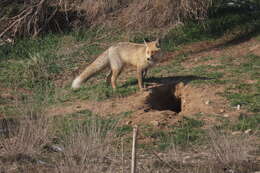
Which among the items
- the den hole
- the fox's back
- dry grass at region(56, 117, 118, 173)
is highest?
the fox's back

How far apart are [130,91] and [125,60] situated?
753 millimetres

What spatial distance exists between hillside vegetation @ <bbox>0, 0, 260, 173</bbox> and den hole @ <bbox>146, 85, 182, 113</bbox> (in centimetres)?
2

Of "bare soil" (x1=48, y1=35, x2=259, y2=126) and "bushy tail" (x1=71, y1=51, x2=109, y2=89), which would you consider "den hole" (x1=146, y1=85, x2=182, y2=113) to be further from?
"bushy tail" (x1=71, y1=51, x2=109, y2=89)

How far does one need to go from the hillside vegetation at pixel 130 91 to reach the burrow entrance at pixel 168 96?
0.07 ft

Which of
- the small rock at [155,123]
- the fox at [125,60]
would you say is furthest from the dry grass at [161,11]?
the small rock at [155,123]

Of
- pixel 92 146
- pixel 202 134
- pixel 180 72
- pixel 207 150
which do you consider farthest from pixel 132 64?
pixel 92 146

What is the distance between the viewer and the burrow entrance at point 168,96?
30.2ft

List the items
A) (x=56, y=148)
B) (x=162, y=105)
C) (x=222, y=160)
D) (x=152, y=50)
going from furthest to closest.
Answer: (x=162, y=105) < (x=152, y=50) < (x=56, y=148) < (x=222, y=160)

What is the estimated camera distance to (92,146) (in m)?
5.18

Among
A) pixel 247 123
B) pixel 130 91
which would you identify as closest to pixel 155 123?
pixel 247 123

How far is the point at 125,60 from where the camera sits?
31.9 ft

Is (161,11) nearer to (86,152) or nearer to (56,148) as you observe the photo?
(56,148)

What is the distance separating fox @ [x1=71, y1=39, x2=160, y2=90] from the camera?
926 cm

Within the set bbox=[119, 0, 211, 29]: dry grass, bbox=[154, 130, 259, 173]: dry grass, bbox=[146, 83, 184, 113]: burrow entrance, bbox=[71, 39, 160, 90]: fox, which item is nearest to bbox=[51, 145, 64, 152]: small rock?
bbox=[154, 130, 259, 173]: dry grass
